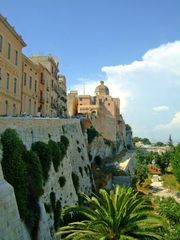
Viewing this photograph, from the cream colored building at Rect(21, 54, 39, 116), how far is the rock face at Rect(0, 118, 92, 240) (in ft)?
24.3

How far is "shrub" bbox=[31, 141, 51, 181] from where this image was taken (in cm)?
2464

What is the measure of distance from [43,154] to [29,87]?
22.6 metres

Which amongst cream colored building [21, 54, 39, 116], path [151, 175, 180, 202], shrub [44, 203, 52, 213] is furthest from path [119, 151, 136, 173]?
shrub [44, 203, 52, 213]

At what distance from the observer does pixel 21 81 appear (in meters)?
42.3

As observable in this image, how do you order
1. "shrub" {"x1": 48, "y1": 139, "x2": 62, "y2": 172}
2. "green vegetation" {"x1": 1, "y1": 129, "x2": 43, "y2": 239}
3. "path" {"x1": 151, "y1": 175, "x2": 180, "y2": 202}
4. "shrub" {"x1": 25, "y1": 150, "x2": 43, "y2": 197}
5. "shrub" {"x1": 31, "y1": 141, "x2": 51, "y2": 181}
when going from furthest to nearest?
1. "path" {"x1": 151, "y1": 175, "x2": 180, "y2": 202}
2. "shrub" {"x1": 48, "y1": 139, "x2": 62, "y2": 172}
3. "shrub" {"x1": 31, "y1": 141, "x2": 51, "y2": 181}
4. "shrub" {"x1": 25, "y1": 150, "x2": 43, "y2": 197}
5. "green vegetation" {"x1": 1, "y1": 129, "x2": 43, "y2": 239}

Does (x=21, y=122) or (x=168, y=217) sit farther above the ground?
(x=21, y=122)

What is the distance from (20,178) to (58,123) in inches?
587

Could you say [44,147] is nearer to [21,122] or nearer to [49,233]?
[21,122]

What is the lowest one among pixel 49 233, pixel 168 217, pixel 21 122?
pixel 49 233

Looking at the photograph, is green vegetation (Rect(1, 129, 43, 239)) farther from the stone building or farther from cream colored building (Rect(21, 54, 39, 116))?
the stone building

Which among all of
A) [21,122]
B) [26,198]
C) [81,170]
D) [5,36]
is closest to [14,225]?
[26,198]

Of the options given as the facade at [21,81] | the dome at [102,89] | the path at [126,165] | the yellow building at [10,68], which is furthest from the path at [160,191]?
the dome at [102,89]

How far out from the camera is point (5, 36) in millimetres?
35312

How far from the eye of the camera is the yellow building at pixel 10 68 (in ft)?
114
